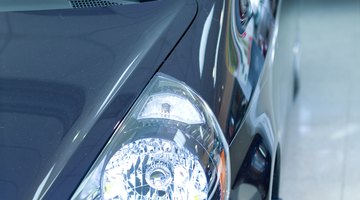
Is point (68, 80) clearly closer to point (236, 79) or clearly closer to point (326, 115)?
point (236, 79)

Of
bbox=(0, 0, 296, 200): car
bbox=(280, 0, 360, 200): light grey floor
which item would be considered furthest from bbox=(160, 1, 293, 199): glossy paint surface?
bbox=(280, 0, 360, 200): light grey floor

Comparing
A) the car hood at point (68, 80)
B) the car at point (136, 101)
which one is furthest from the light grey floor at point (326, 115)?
the car hood at point (68, 80)

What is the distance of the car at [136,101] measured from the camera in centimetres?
156

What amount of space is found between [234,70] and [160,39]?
0.19m

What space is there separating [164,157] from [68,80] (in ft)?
1.09

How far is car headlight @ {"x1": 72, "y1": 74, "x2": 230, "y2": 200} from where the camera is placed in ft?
5.06

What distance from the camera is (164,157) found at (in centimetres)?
157

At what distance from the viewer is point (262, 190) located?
71.9 inches

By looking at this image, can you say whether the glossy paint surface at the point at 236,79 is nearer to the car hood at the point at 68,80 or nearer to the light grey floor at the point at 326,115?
the car hood at the point at 68,80

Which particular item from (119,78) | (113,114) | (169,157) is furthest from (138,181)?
(119,78)

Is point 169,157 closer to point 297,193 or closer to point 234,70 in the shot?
point 234,70

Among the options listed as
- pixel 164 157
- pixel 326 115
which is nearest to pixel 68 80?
pixel 164 157

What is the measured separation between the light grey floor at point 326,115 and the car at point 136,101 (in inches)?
39.3

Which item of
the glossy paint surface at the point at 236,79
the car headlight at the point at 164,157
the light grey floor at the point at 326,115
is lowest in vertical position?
the car headlight at the point at 164,157
